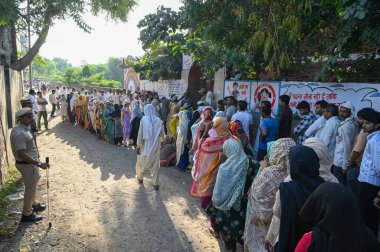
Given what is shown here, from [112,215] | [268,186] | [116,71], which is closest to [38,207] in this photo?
[112,215]

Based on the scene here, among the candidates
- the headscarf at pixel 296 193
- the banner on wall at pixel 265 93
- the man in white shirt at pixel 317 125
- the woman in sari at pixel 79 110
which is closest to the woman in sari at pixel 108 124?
the woman in sari at pixel 79 110

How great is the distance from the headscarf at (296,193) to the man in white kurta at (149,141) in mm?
4081

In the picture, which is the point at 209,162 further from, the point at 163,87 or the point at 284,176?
the point at 163,87

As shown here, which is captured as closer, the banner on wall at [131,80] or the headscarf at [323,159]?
the headscarf at [323,159]

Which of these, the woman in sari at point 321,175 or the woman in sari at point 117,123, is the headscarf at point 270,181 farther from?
the woman in sari at point 117,123

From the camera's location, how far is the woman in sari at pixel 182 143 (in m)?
7.52

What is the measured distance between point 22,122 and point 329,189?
4.31m

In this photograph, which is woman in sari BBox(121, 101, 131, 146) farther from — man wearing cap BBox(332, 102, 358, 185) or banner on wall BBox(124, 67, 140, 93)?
banner on wall BBox(124, 67, 140, 93)

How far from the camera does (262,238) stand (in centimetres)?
317

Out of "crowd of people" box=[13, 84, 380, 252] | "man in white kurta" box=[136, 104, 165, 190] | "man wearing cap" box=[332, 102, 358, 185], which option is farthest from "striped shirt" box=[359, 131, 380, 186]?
"man in white kurta" box=[136, 104, 165, 190]

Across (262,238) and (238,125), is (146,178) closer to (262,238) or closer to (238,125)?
(238,125)

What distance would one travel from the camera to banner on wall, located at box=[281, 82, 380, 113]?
5797mm

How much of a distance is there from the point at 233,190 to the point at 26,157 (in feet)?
9.67

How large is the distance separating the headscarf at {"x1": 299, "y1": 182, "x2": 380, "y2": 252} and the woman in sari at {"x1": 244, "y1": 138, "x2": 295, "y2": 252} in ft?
3.44
